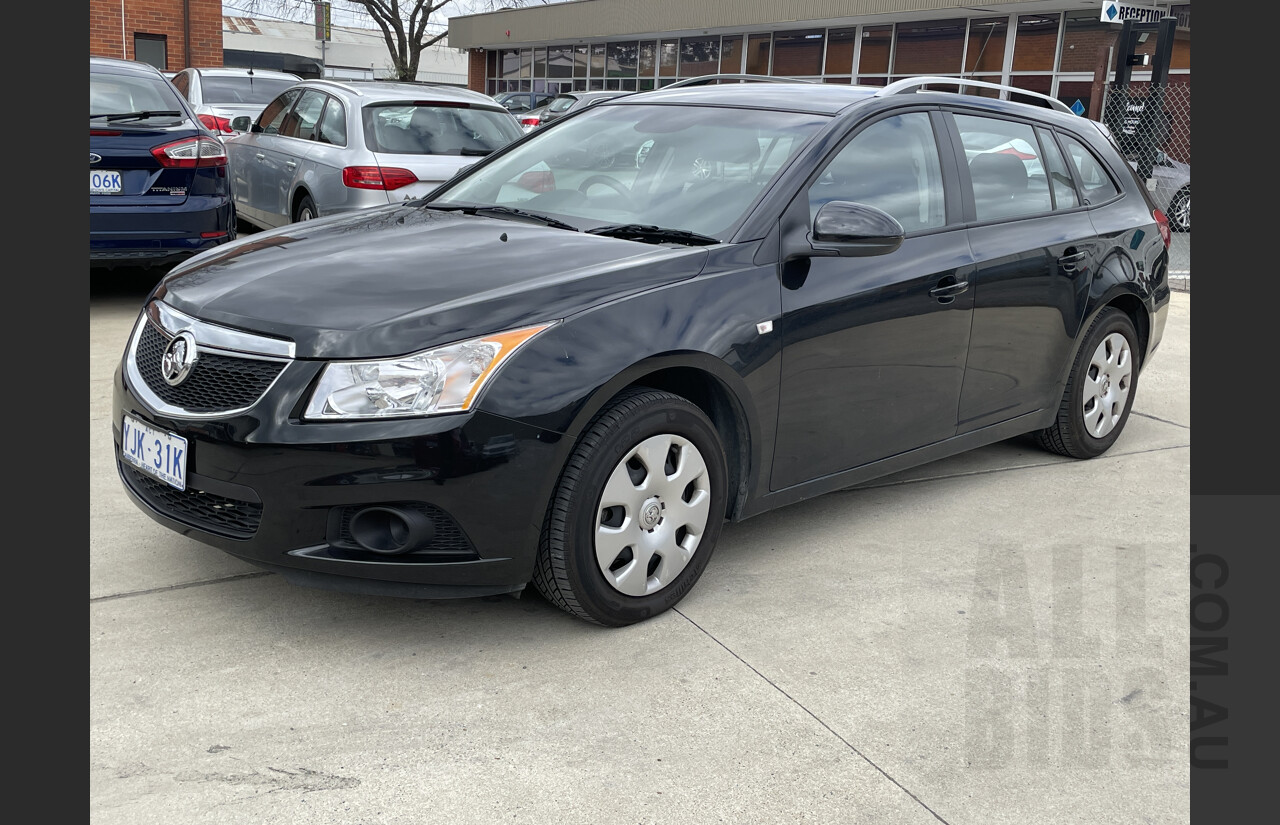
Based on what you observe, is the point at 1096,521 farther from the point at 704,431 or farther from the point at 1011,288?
the point at 704,431

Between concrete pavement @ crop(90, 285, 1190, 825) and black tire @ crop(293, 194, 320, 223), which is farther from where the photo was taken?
black tire @ crop(293, 194, 320, 223)

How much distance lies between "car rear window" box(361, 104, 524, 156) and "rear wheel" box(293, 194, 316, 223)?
2.39 ft

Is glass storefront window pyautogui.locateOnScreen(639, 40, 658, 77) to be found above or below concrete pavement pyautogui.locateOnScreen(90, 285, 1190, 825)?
above

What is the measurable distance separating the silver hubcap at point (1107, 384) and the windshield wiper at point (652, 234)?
2.42 meters

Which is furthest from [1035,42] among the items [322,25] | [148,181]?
[322,25]

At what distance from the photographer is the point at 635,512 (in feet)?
11.1

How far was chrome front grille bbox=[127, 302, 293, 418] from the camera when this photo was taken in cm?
310

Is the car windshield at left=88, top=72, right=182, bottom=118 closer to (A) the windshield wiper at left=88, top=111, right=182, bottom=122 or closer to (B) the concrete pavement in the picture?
(A) the windshield wiper at left=88, top=111, right=182, bottom=122

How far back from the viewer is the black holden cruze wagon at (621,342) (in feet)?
10.0

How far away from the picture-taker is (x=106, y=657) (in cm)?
316

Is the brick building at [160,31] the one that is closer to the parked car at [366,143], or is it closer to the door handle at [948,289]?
the parked car at [366,143]

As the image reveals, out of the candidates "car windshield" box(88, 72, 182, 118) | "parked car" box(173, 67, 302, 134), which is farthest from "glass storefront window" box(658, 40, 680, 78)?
"car windshield" box(88, 72, 182, 118)

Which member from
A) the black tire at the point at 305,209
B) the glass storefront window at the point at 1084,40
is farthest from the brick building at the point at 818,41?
the black tire at the point at 305,209

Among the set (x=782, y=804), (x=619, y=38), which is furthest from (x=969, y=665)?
(x=619, y=38)
